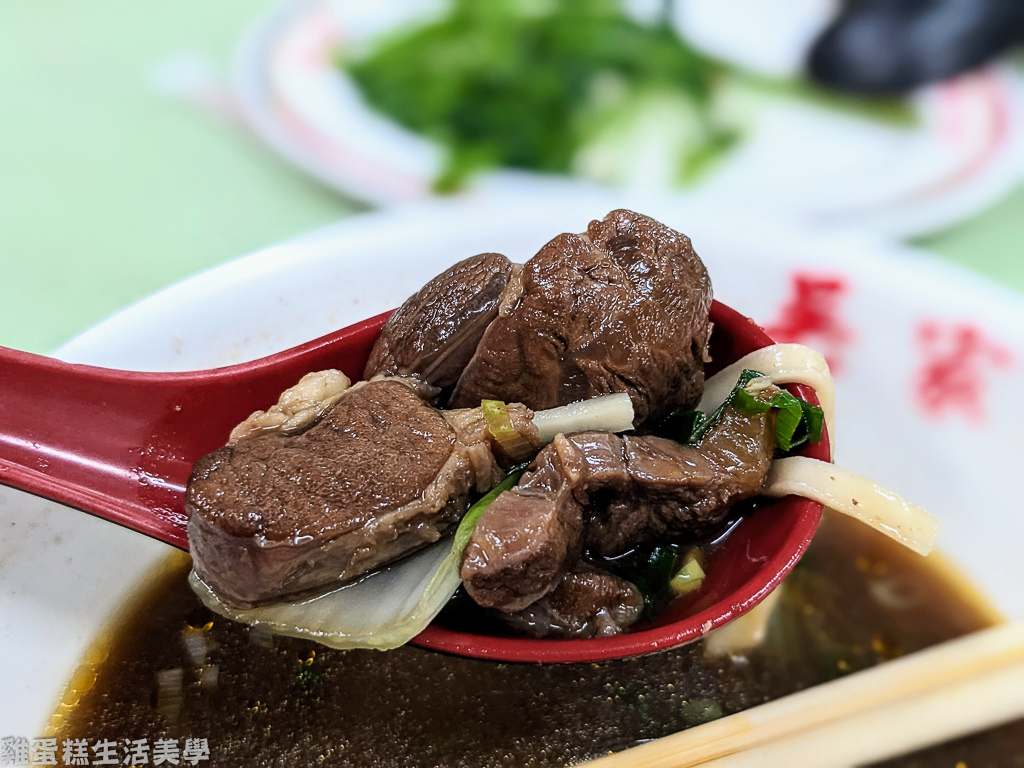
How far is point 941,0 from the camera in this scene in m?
3.09

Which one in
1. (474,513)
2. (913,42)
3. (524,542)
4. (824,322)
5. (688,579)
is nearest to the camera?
(524,542)

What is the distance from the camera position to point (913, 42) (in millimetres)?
3055

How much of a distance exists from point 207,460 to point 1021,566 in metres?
1.78

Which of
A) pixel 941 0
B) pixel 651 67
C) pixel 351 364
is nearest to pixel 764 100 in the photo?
pixel 651 67

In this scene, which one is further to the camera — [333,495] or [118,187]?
[118,187]


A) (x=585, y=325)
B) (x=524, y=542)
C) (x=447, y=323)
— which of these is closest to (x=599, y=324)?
(x=585, y=325)

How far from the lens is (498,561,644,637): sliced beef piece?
1.32 m

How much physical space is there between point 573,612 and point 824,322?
1078 mm

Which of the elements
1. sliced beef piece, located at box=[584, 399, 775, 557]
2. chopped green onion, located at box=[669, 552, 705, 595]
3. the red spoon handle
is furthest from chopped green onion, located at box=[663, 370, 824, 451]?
the red spoon handle

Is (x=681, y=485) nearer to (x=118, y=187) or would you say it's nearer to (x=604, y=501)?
(x=604, y=501)

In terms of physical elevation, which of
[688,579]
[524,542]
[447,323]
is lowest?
[688,579]

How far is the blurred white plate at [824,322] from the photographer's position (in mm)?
1726

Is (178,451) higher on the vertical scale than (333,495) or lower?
lower

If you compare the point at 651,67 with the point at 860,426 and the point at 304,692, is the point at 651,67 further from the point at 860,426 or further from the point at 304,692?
the point at 304,692
